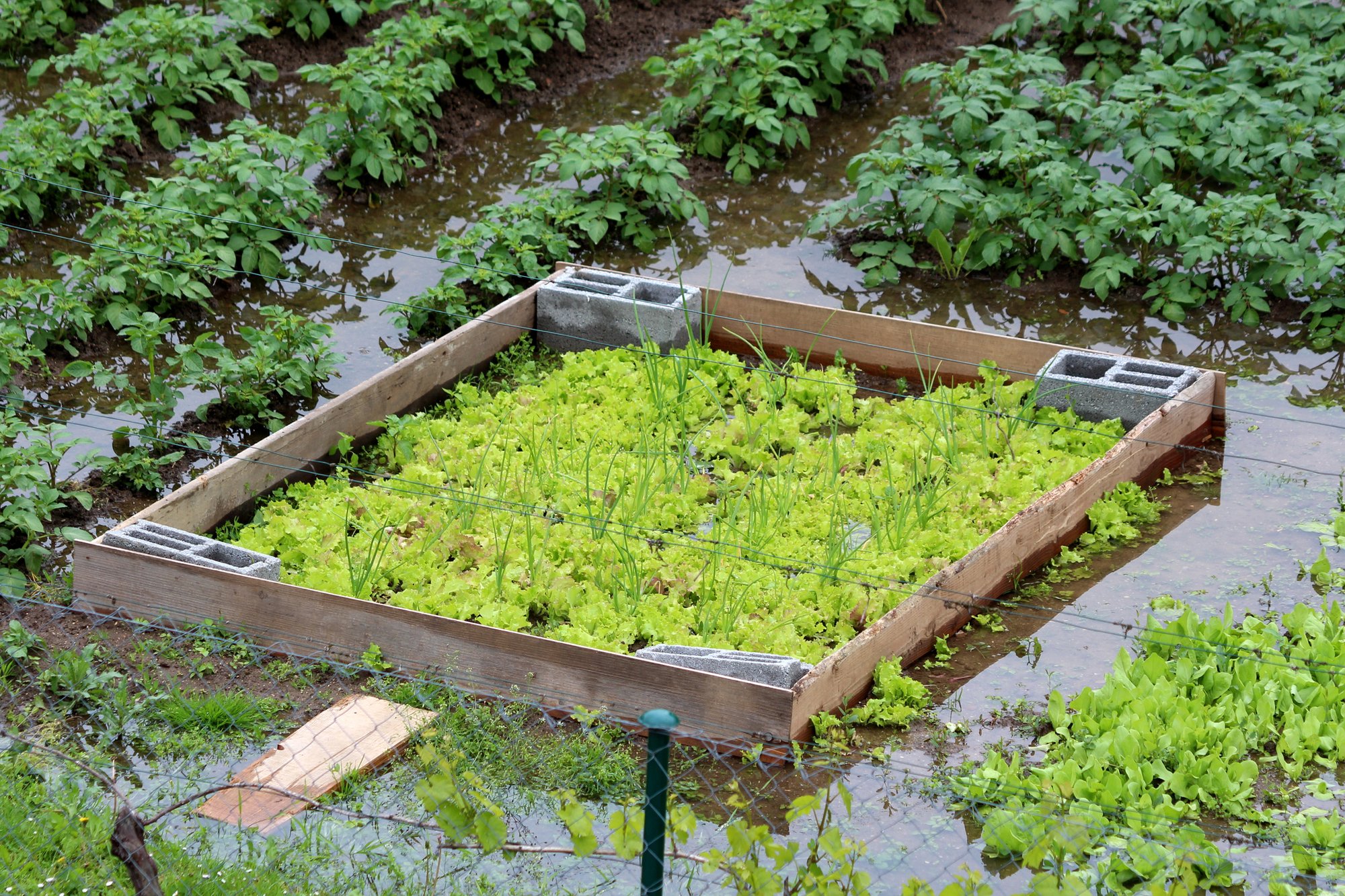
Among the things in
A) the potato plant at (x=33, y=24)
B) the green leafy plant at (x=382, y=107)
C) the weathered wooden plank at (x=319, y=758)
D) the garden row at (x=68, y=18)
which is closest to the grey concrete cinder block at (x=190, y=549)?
the weathered wooden plank at (x=319, y=758)

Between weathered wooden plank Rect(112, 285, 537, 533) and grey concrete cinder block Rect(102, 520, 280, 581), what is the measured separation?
115 mm

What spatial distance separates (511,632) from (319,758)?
77 centimetres

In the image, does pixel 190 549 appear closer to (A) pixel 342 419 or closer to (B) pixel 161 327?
(A) pixel 342 419

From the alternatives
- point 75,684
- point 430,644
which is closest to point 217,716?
point 75,684

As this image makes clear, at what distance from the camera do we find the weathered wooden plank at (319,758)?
475 centimetres

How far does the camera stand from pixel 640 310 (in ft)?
25.7

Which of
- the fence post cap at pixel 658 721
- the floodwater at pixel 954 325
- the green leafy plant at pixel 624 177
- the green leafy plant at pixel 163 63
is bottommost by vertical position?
the floodwater at pixel 954 325

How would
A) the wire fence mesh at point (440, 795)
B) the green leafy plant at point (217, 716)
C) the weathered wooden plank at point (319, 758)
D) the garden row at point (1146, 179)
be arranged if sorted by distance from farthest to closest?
1. the garden row at point (1146, 179)
2. the green leafy plant at point (217, 716)
3. the weathered wooden plank at point (319, 758)
4. the wire fence mesh at point (440, 795)

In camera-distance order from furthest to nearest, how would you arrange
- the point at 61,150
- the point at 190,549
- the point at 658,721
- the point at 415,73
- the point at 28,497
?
the point at 415,73 → the point at 61,150 → the point at 28,497 → the point at 190,549 → the point at 658,721

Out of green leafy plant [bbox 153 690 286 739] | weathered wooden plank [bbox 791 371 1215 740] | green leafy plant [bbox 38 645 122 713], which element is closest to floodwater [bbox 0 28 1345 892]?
weathered wooden plank [bbox 791 371 1215 740]

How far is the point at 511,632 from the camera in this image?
17.2 ft

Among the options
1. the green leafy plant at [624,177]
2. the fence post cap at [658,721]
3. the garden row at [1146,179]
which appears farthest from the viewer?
the green leafy plant at [624,177]

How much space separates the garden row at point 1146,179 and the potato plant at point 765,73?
80cm

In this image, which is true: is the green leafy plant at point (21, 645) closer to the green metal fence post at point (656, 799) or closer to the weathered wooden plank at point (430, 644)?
the weathered wooden plank at point (430, 644)
